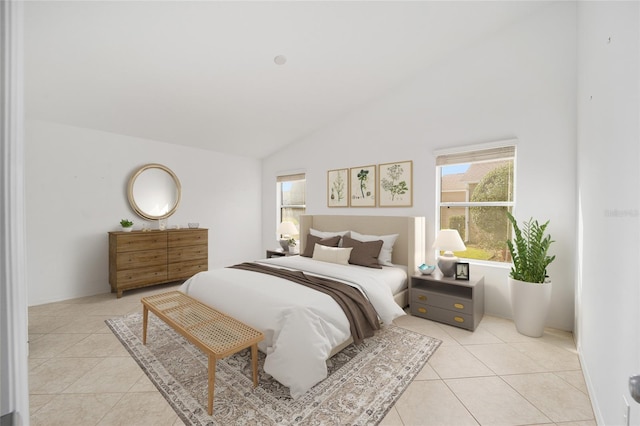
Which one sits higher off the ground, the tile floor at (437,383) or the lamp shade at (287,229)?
the lamp shade at (287,229)

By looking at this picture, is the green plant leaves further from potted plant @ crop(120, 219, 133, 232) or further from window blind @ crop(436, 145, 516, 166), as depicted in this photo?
potted plant @ crop(120, 219, 133, 232)

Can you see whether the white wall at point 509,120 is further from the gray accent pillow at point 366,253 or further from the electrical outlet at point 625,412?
the electrical outlet at point 625,412

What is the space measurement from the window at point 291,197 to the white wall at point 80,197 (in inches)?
58.4

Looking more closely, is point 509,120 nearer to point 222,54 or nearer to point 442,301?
point 442,301

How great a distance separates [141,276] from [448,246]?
405 centimetres

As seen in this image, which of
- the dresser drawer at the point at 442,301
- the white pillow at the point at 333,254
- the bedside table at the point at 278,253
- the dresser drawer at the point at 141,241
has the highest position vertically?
the dresser drawer at the point at 141,241

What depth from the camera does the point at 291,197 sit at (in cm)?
547

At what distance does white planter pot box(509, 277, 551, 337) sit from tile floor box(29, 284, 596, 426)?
108 mm

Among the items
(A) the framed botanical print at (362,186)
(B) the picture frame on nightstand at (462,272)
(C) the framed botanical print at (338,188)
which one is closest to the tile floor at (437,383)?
(B) the picture frame on nightstand at (462,272)

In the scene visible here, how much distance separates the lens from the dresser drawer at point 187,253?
416 cm

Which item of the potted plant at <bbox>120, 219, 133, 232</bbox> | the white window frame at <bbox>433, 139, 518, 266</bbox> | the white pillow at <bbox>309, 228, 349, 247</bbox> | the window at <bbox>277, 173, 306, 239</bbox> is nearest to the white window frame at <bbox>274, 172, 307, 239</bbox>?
the window at <bbox>277, 173, 306, 239</bbox>

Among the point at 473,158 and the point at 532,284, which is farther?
the point at 473,158

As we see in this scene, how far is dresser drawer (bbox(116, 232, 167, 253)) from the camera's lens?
145 inches

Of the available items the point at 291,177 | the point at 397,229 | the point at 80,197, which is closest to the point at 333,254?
the point at 397,229
